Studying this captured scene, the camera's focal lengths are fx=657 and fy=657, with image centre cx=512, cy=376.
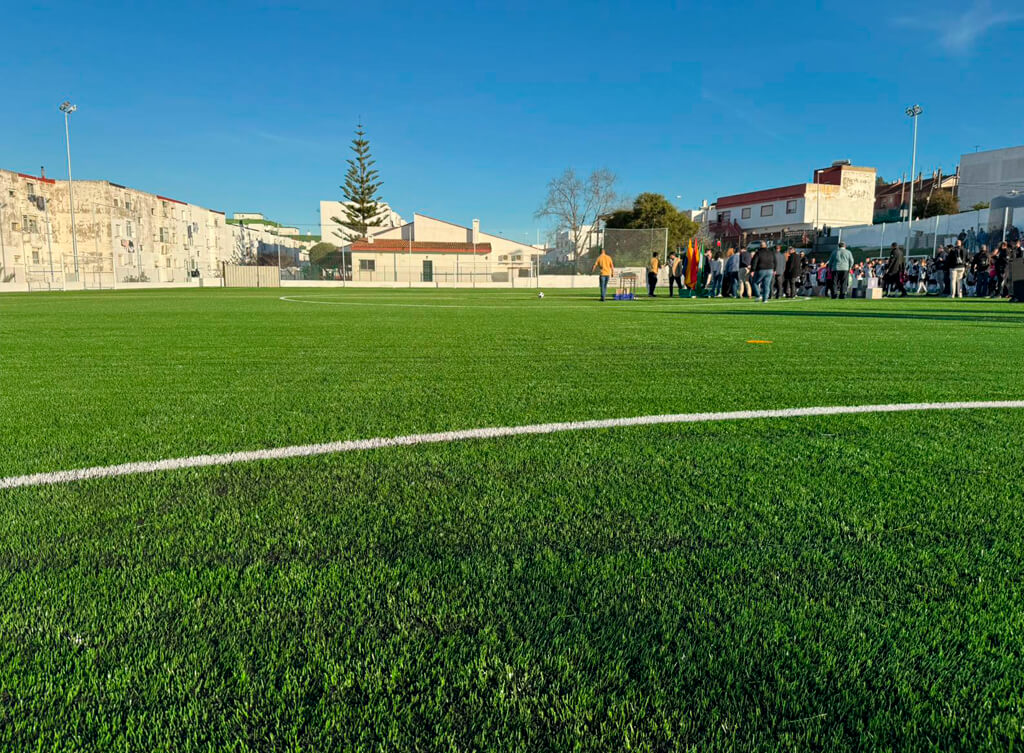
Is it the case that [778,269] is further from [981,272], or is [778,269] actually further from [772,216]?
[772,216]

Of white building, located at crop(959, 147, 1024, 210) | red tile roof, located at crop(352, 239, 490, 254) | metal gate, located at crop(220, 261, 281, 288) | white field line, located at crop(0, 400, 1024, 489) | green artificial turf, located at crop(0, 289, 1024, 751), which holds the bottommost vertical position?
green artificial turf, located at crop(0, 289, 1024, 751)

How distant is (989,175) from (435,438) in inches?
2749

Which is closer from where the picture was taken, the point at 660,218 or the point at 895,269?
the point at 895,269

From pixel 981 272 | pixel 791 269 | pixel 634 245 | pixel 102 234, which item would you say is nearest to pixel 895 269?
pixel 981 272

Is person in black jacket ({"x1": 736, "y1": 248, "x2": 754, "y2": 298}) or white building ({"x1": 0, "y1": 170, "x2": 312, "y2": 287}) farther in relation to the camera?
white building ({"x1": 0, "y1": 170, "x2": 312, "y2": 287})

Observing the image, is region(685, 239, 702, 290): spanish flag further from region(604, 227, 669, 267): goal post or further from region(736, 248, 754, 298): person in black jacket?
region(604, 227, 669, 267): goal post

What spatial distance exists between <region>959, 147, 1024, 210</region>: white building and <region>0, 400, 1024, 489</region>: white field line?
206 feet

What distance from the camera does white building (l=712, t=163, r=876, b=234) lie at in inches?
2459

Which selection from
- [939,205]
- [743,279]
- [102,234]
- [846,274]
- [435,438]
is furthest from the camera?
[102,234]

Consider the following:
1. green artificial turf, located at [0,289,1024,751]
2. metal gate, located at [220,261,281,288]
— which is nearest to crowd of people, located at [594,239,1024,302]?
green artificial turf, located at [0,289,1024,751]

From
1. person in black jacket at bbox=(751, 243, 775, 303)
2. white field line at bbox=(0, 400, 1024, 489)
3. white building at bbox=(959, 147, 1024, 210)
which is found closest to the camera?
white field line at bbox=(0, 400, 1024, 489)

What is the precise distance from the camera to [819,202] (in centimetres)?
6259

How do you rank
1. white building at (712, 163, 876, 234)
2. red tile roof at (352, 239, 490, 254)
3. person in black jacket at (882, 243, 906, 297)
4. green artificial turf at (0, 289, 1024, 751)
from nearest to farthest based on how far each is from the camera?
green artificial turf at (0, 289, 1024, 751), person in black jacket at (882, 243, 906, 297), red tile roof at (352, 239, 490, 254), white building at (712, 163, 876, 234)

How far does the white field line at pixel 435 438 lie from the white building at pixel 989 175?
6278 centimetres
